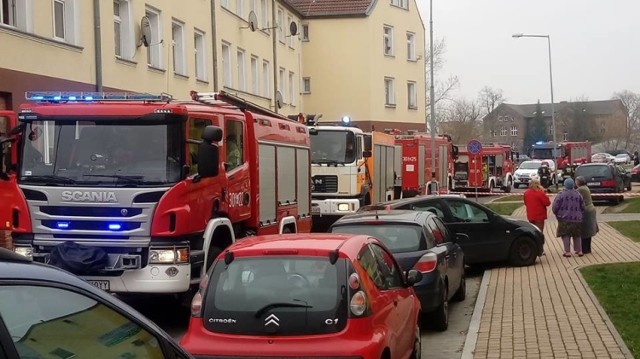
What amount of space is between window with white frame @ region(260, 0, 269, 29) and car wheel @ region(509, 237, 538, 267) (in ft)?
76.2

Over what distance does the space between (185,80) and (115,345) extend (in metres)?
24.4

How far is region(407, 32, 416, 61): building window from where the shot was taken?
50.0 metres

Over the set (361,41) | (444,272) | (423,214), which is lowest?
(444,272)

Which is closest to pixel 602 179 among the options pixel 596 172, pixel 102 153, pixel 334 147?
pixel 596 172

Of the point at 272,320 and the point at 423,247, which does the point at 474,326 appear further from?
the point at 272,320

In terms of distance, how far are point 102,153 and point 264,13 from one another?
2775 centimetres

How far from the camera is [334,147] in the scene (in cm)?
2128

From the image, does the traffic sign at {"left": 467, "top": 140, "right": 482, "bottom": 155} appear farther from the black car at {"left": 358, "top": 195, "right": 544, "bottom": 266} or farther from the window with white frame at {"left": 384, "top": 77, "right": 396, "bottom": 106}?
the window with white frame at {"left": 384, "top": 77, "right": 396, "bottom": 106}

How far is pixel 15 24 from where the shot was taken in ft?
58.6

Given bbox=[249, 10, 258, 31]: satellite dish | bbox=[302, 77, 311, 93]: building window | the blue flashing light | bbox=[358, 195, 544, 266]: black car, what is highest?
bbox=[249, 10, 258, 31]: satellite dish

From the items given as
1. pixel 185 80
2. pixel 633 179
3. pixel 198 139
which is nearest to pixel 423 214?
pixel 198 139

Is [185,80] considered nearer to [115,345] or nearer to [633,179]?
[115,345]

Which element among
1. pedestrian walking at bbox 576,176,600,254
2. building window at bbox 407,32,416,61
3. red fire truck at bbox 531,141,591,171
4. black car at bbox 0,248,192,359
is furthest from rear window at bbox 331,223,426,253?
red fire truck at bbox 531,141,591,171

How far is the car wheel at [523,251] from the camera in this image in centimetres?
1566
